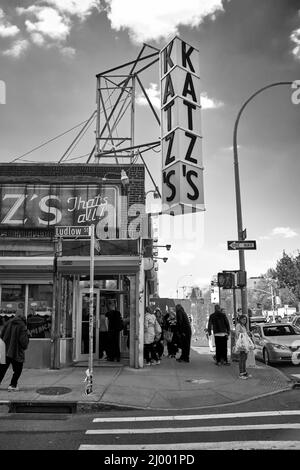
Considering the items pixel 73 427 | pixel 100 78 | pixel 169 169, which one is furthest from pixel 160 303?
pixel 73 427

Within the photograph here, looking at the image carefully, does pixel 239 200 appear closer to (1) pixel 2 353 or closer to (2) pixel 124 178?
(2) pixel 124 178

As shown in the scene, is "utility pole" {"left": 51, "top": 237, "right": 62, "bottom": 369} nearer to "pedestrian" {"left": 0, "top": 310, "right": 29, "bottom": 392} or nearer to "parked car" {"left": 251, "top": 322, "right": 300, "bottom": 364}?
"pedestrian" {"left": 0, "top": 310, "right": 29, "bottom": 392}

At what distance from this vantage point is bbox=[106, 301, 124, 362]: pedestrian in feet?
45.1

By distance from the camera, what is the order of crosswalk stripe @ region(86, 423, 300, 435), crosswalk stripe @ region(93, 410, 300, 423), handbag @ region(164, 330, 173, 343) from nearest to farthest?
crosswalk stripe @ region(86, 423, 300, 435), crosswalk stripe @ region(93, 410, 300, 423), handbag @ region(164, 330, 173, 343)

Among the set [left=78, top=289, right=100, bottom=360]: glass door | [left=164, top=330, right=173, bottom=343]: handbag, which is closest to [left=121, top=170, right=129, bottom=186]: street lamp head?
[left=78, top=289, right=100, bottom=360]: glass door

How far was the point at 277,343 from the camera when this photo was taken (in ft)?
48.6

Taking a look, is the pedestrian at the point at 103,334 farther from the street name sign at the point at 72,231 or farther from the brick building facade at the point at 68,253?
the street name sign at the point at 72,231

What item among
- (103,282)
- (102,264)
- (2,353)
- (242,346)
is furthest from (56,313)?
(242,346)

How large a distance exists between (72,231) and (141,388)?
5485 millimetres

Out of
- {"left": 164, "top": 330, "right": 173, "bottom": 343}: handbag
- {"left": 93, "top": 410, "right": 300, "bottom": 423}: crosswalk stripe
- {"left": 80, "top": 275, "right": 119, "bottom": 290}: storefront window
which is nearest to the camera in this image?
{"left": 93, "top": 410, "right": 300, "bottom": 423}: crosswalk stripe

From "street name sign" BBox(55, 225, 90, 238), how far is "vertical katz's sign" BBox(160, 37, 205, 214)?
271cm

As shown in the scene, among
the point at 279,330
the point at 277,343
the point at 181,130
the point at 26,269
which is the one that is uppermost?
the point at 181,130
